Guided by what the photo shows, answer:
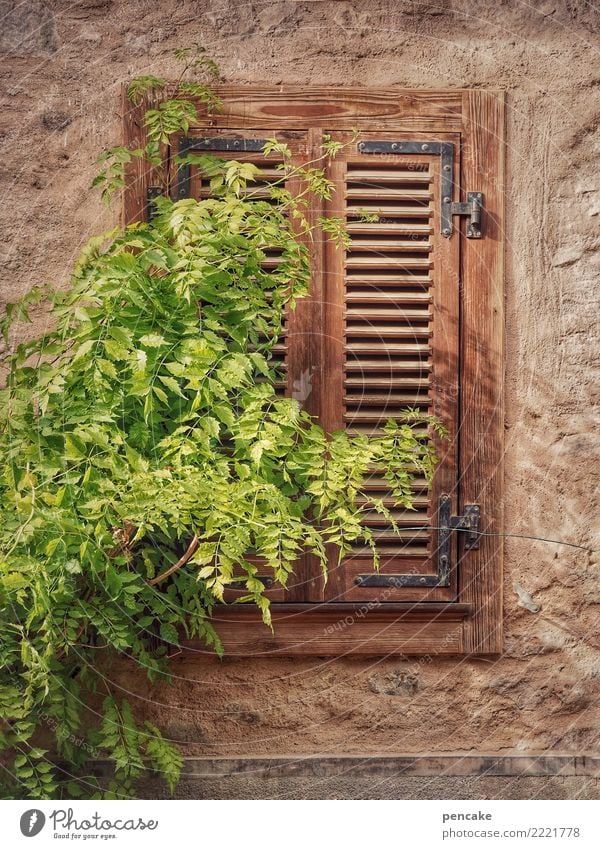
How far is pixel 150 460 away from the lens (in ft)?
8.25

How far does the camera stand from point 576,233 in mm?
3029

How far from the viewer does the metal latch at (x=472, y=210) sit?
2.97m

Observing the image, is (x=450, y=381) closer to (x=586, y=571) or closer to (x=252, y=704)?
(x=586, y=571)

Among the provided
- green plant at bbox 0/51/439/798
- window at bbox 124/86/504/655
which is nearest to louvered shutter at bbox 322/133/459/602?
window at bbox 124/86/504/655

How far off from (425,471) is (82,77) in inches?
65.1

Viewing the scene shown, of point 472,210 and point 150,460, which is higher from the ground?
point 472,210

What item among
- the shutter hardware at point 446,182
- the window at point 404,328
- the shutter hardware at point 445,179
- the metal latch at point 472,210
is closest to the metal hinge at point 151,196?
the window at point 404,328

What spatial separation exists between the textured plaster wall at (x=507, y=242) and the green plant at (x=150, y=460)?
22cm

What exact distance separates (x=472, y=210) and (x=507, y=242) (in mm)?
158

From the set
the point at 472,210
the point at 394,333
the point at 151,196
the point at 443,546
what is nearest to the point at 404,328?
the point at 394,333

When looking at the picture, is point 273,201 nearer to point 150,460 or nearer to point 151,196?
point 151,196

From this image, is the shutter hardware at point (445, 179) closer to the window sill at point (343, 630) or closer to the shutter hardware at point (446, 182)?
the shutter hardware at point (446, 182)

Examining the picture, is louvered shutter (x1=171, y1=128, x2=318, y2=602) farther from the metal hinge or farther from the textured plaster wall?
the textured plaster wall

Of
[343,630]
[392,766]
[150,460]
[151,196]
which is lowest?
[392,766]
